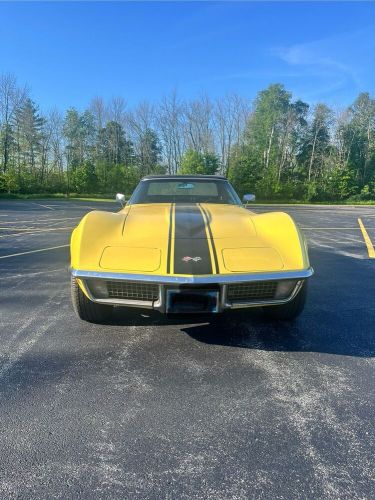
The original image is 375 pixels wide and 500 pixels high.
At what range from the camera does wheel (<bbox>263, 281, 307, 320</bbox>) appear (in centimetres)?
299

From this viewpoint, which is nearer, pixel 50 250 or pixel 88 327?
pixel 88 327

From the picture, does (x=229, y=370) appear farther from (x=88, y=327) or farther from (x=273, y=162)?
(x=273, y=162)

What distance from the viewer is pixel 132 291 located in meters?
2.55

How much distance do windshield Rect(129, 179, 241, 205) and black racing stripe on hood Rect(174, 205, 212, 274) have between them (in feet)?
3.33

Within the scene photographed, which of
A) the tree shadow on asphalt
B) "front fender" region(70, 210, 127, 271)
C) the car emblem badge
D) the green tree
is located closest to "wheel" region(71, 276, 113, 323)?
the tree shadow on asphalt

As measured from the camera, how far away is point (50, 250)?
6824mm

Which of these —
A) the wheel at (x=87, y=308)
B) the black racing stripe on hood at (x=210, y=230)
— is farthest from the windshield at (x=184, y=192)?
the wheel at (x=87, y=308)

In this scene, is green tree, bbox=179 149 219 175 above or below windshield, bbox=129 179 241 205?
above

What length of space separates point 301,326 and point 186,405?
1570 millimetres

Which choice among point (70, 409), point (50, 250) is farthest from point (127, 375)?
point (50, 250)

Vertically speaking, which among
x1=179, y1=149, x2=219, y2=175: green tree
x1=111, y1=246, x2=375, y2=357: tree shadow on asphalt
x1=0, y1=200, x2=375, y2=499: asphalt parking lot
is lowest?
x1=0, y1=200, x2=375, y2=499: asphalt parking lot

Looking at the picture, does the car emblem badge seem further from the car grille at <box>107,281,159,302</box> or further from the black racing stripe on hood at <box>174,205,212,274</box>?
the car grille at <box>107,281,159,302</box>

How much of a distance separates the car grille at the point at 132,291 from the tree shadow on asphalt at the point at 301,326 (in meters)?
0.29

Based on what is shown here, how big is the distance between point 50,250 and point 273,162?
42507 mm
